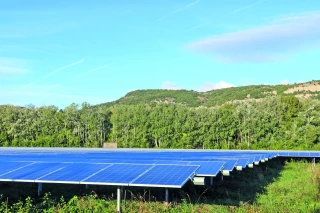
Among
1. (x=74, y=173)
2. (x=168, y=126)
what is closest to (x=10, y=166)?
(x=74, y=173)

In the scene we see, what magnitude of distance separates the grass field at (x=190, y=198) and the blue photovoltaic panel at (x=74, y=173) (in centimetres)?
66

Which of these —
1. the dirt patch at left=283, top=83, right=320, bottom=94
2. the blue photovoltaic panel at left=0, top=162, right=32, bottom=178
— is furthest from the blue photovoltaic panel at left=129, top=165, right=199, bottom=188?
the dirt patch at left=283, top=83, right=320, bottom=94

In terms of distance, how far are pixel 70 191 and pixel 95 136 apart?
29.8 m

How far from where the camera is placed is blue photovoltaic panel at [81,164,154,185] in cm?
975

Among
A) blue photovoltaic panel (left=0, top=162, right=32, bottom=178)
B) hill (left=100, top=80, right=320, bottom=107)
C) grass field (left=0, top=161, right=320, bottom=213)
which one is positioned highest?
hill (left=100, top=80, right=320, bottom=107)

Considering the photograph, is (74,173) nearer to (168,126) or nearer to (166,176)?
(166,176)

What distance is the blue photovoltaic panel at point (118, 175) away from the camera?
9751 mm

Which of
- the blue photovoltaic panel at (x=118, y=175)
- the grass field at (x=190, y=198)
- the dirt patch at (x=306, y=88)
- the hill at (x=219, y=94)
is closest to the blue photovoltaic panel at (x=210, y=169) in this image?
the grass field at (x=190, y=198)

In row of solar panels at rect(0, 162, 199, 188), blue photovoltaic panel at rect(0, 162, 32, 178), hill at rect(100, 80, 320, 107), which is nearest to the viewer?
row of solar panels at rect(0, 162, 199, 188)

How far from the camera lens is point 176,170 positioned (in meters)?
11.1

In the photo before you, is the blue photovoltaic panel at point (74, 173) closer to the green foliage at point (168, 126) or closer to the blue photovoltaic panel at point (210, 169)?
the blue photovoltaic panel at point (210, 169)

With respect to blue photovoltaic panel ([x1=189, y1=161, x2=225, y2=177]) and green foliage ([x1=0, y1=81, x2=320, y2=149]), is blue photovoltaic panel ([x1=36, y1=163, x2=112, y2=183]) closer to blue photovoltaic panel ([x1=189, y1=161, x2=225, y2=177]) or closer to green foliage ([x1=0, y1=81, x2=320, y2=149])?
blue photovoltaic panel ([x1=189, y1=161, x2=225, y2=177])

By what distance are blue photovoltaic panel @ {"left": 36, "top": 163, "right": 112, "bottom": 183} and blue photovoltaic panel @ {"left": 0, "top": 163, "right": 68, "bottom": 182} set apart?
31cm

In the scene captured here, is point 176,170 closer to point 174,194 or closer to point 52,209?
point 174,194
